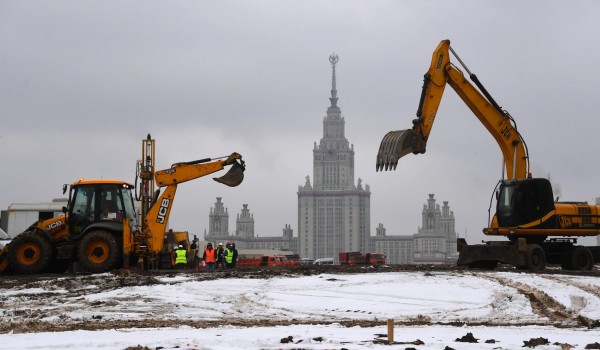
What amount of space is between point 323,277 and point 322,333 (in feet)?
31.7

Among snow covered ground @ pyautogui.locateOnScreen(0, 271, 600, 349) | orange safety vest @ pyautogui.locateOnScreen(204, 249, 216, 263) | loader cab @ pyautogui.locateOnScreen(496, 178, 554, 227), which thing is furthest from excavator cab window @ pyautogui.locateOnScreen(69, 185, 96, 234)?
loader cab @ pyautogui.locateOnScreen(496, 178, 554, 227)

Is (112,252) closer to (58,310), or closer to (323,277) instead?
(323,277)

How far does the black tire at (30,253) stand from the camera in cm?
2455

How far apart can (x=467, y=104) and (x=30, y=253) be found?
46.4ft

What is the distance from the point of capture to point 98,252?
947 inches

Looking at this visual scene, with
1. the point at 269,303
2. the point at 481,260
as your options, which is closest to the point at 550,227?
the point at 481,260

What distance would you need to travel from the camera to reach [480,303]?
56.2 feet

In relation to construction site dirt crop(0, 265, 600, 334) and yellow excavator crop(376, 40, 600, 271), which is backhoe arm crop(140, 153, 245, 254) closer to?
construction site dirt crop(0, 265, 600, 334)

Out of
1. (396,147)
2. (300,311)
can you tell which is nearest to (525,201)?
(396,147)

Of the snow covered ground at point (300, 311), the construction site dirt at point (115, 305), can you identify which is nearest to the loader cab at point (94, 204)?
the construction site dirt at point (115, 305)

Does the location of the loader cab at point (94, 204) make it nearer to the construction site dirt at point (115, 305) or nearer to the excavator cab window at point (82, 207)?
the excavator cab window at point (82, 207)

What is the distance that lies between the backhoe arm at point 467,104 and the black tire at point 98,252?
7701 millimetres

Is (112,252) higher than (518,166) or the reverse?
the reverse

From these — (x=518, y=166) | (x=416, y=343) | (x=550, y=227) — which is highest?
(x=518, y=166)
